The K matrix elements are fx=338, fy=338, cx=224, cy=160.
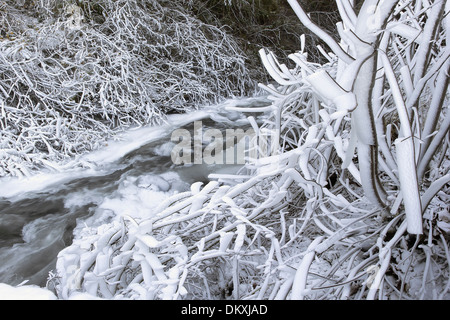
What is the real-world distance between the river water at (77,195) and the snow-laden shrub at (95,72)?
0.83ft

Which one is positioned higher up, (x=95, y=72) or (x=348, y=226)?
(x=95, y=72)

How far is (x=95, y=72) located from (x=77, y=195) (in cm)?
195

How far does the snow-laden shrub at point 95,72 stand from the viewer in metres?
3.60

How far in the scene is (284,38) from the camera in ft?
22.8

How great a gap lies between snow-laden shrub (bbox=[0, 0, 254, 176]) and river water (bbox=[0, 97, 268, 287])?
10.0 inches

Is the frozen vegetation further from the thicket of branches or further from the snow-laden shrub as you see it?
the snow-laden shrub

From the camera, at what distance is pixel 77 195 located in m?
2.93

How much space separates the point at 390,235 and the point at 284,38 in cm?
626

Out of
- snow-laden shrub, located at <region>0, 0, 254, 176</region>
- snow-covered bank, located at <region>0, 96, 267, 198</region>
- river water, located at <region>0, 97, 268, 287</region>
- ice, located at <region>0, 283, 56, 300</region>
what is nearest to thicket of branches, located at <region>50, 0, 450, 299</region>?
ice, located at <region>0, 283, 56, 300</region>

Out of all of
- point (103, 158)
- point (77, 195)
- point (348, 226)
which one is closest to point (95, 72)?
point (103, 158)

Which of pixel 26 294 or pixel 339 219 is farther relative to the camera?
pixel 339 219

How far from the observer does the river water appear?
2.26 meters

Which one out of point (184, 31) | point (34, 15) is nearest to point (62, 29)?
point (34, 15)

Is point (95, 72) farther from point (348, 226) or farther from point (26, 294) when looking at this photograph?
point (348, 226)
